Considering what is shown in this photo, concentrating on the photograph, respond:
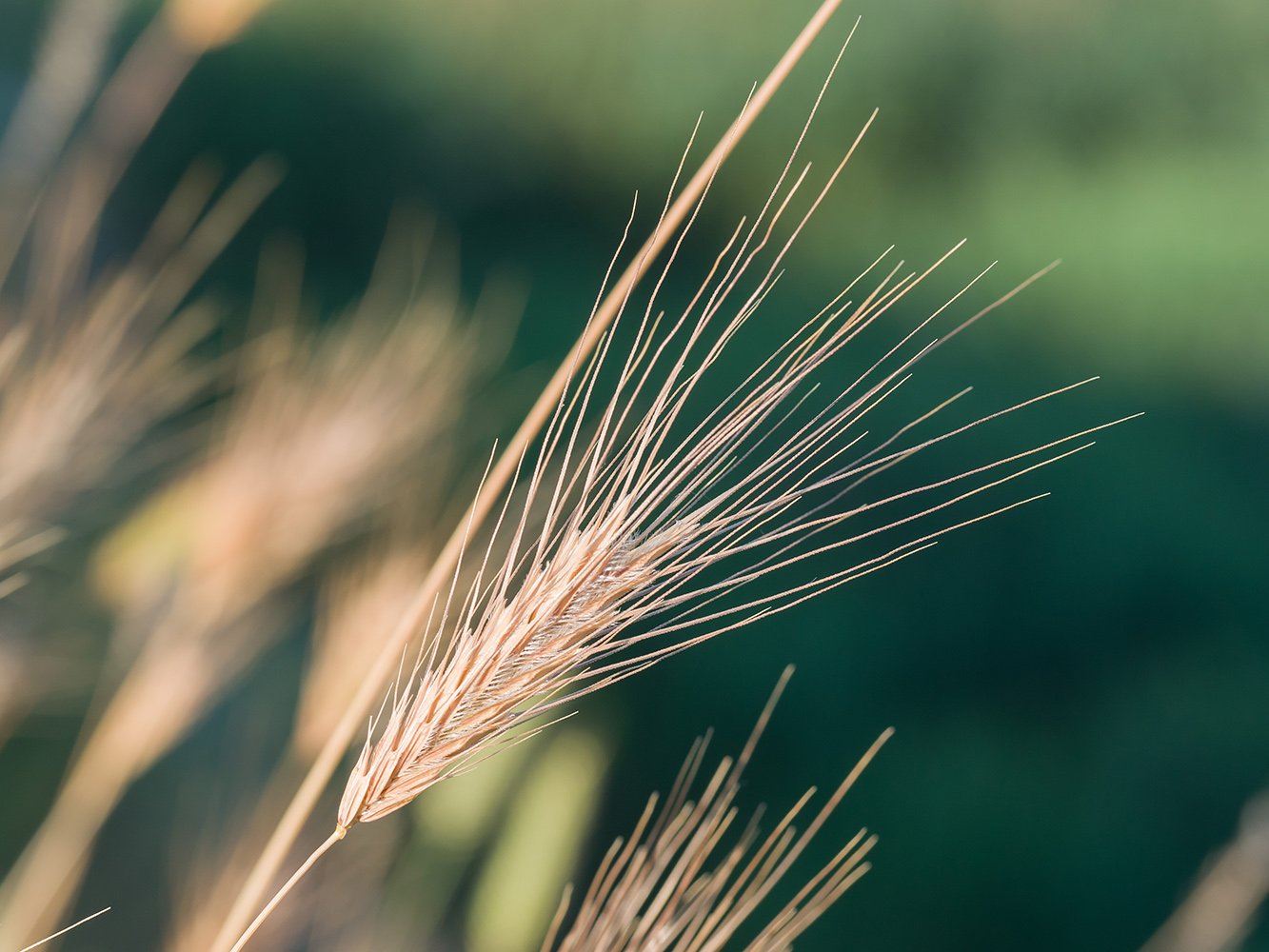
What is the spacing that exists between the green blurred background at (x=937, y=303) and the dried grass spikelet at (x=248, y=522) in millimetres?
343

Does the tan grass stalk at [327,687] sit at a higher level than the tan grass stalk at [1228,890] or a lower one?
higher

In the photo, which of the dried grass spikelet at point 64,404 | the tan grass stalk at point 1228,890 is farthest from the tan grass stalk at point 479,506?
the tan grass stalk at point 1228,890

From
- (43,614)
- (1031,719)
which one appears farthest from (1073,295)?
(43,614)

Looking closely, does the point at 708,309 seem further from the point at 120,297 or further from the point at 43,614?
the point at 43,614

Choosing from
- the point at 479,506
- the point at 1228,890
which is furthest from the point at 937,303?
the point at 479,506

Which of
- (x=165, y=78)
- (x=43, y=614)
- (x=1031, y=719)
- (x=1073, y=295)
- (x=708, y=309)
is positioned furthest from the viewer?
(x=1073, y=295)

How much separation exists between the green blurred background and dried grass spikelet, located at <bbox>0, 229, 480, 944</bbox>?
343 millimetres

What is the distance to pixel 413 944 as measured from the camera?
63 centimetres

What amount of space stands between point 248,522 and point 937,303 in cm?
96

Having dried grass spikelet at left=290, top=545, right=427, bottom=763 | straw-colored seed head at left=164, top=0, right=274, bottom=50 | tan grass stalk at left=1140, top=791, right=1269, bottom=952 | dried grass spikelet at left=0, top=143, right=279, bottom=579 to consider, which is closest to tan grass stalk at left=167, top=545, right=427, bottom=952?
dried grass spikelet at left=290, top=545, right=427, bottom=763

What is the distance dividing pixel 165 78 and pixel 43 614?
0.51 meters

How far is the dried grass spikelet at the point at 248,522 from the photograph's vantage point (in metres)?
0.39

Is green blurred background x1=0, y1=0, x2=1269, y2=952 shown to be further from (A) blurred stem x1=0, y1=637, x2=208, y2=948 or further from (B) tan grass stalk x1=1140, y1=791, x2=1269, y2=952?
(A) blurred stem x1=0, y1=637, x2=208, y2=948

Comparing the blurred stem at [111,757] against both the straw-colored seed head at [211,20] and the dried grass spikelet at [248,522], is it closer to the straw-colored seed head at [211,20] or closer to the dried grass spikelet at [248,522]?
the dried grass spikelet at [248,522]
